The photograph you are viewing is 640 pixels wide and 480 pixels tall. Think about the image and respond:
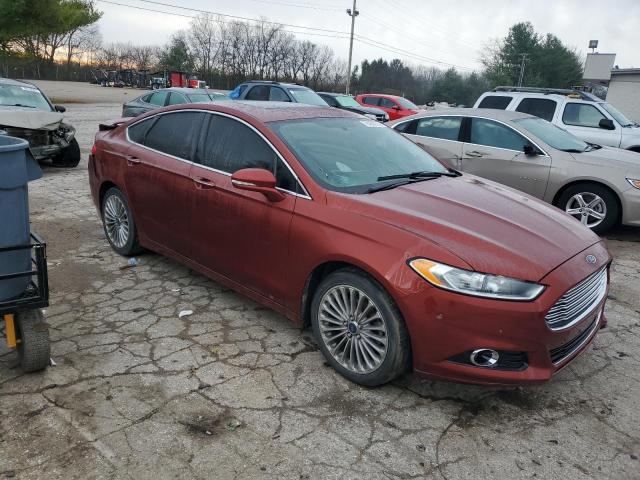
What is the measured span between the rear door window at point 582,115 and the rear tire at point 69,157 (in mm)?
9632

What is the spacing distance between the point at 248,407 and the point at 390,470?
2.93 feet

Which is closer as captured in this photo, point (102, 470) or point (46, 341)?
point (102, 470)

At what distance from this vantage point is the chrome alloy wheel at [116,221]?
516 cm

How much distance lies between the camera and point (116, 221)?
5301 millimetres

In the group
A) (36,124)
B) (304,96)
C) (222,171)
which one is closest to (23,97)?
(36,124)

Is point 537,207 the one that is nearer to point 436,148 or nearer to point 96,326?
point 96,326

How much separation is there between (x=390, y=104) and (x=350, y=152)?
56.5 ft

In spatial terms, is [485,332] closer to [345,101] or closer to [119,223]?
[119,223]

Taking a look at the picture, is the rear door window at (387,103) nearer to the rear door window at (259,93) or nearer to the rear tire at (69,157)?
the rear door window at (259,93)

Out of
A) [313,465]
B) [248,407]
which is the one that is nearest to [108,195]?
[248,407]

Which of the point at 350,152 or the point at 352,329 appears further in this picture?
the point at 350,152

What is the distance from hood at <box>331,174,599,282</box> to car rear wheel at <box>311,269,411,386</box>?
0.44 meters

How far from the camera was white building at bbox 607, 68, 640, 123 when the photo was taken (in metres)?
26.2

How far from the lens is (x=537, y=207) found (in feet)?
11.8
